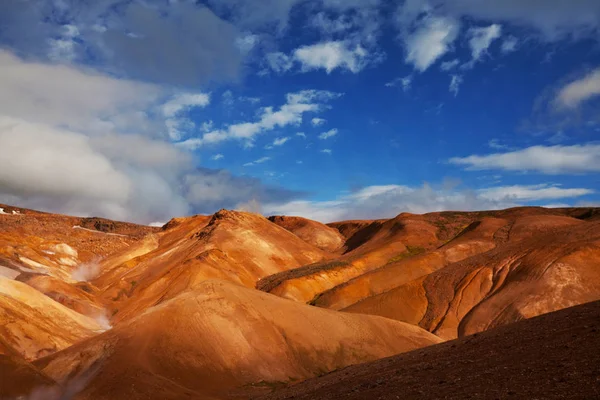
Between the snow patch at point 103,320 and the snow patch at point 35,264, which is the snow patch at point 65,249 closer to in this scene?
the snow patch at point 35,264

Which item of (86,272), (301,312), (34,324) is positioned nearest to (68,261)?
(86,272)

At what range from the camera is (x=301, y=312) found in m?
44.0

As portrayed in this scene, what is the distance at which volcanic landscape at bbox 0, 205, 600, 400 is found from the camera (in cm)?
2138

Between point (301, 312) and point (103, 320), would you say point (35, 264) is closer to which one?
Answer: point (103, 320)

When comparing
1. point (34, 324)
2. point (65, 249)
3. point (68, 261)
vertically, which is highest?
point (65, 249)

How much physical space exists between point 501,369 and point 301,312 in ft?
88.9

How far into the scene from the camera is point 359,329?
43.8 m

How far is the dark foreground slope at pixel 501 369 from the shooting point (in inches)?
586

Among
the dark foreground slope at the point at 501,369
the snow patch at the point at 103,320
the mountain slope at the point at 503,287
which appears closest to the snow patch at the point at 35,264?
the snow patch at the point at 103,320

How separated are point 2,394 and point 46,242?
73513 millimetres

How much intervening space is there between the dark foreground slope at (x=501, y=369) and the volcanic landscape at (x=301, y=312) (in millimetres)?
115

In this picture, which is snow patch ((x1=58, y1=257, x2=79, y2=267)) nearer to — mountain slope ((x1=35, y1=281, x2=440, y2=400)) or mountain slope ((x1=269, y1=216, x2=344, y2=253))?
mountain slope ((x1=269, y1=216, x2=344, y2=253))

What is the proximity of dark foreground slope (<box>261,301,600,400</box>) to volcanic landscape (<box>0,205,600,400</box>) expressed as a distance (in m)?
0.11

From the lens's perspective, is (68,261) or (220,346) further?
(68,261)
